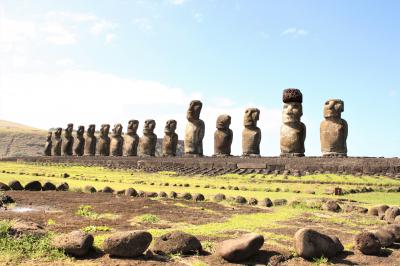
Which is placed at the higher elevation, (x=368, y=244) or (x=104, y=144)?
(x=104, y=144)

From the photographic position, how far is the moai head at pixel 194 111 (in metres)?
26.2

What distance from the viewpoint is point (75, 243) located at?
4.64 m

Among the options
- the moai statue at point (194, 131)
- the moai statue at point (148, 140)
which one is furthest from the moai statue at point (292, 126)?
the moai statue at point (148, 140)

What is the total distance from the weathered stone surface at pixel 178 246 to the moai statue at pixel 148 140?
83.6 ft

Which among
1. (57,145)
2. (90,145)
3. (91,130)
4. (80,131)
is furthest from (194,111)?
(57,145)

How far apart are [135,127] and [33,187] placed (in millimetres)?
21817

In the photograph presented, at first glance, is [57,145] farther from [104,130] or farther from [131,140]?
[131,140]

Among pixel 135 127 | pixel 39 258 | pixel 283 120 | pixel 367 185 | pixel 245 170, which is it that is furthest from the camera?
pixel 135 127

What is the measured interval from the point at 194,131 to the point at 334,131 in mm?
8576

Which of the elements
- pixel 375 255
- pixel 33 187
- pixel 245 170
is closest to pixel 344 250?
pixel 375 255

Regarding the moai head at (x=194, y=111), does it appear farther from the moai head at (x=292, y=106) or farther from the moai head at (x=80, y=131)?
the moai head at (x=80, y=131)

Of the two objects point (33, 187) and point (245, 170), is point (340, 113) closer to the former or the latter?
point (245, 170)

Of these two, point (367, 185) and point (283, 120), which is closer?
point (367, 185)

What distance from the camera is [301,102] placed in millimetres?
21656
